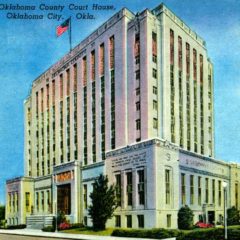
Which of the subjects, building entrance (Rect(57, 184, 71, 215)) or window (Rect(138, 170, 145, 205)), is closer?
window (Rect(138, 170, 145, 205))

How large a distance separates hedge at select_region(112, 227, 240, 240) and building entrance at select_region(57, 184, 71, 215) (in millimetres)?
14889

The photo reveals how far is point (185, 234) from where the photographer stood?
79.8ft

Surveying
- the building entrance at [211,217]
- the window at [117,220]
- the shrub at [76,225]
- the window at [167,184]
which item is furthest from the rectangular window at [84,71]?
the building entrance at [211,217]

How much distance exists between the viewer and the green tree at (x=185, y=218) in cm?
3406

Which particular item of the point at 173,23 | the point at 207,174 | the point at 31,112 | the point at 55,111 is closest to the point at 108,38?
the point at 173,23

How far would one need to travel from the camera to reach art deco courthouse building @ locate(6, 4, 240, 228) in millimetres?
34844

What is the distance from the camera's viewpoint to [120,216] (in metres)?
36.6

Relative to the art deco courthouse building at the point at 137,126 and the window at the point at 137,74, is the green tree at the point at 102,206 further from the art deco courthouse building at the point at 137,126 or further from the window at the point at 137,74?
the window at the point at 137,74

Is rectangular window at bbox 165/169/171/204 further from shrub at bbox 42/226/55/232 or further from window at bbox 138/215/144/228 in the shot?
shrub at bbox 42/226/55/232

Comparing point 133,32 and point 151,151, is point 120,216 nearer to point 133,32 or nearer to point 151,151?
Answer: point 151,151

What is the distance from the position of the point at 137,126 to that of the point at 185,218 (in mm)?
10486

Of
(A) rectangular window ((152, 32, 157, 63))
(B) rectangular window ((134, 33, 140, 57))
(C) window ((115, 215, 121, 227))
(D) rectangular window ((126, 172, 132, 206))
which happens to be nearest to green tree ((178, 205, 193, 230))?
(D) rectangular window ((126, 172, 132, 206))

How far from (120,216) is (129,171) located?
13.2 ft

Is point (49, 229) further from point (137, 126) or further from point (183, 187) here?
point (183, 187)
